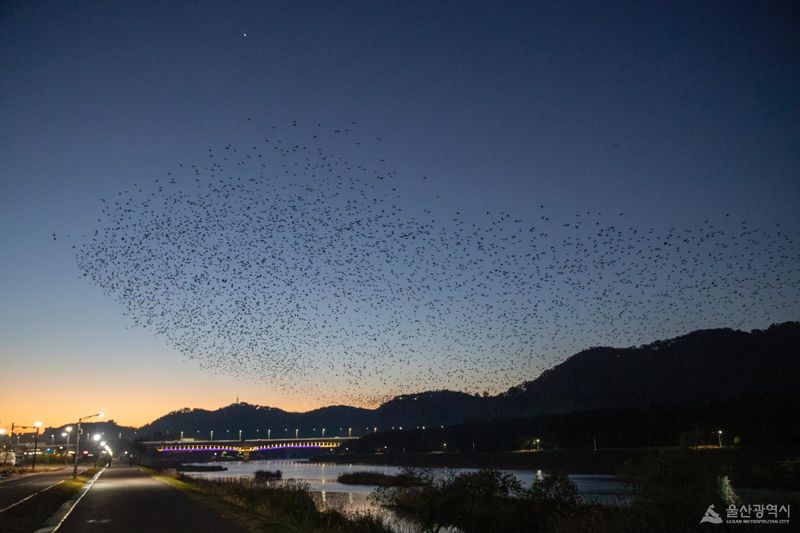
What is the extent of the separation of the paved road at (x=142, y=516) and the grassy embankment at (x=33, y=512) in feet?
3.85

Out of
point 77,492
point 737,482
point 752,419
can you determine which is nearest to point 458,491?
point 77,492

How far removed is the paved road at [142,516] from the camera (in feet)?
79.6

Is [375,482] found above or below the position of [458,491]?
below

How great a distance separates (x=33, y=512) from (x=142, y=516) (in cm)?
605

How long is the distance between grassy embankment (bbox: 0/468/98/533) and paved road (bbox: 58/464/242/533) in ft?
3.85

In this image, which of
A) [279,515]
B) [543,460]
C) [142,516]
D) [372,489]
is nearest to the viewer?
[279,515]

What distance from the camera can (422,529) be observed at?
2739cm

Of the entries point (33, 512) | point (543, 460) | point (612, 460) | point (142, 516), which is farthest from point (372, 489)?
point (543, 460)

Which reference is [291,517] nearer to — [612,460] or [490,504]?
[490,504]

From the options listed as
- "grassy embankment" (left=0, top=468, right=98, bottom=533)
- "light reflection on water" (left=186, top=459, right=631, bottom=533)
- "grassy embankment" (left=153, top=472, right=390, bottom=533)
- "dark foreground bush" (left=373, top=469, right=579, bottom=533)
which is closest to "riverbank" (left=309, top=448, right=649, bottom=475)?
"light reflection on water" (left=186, top=459, right=631, bottom=533)

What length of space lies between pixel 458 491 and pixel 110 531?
15.4 meters

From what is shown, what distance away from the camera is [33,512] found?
29859 millimetres

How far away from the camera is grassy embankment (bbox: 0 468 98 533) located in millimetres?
24484

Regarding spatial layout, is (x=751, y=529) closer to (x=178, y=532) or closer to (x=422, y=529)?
(x=422, y=529)
